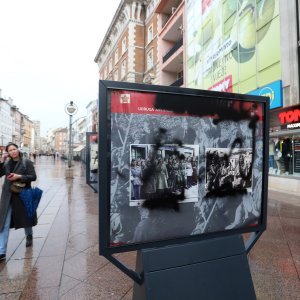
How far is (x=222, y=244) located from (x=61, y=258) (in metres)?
2.67

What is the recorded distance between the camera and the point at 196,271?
2.29 m

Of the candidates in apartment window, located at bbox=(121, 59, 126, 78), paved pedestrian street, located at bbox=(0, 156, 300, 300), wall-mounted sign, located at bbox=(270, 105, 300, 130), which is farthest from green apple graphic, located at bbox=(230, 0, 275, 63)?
apartment window, located at bbox=(121, 59, 126, 78)

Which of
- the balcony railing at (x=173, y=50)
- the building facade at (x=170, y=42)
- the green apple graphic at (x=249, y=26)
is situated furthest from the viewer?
the building facade at (x=170, y=42)

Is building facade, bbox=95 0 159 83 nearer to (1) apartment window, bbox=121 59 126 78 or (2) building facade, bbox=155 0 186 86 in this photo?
(1) apartment window, bbox=121 59 126 78

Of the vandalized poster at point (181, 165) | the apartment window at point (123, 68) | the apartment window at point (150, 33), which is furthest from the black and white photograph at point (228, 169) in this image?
the apartment window at point (123, 68)

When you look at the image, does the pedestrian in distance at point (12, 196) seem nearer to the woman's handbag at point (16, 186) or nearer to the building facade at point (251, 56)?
the woman's handbag at point (16, 186)

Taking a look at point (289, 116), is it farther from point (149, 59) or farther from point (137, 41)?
point (137, 41)

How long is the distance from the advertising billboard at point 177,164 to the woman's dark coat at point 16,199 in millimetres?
2828

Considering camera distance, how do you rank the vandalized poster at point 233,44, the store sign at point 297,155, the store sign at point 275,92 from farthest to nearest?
the vandalized poster at point 233,44 → the store sign at point 297,155 → the store sign at point 275,92

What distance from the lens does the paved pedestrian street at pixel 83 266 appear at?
318 centimetres

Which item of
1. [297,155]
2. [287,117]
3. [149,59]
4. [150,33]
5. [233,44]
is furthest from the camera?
[150,33]

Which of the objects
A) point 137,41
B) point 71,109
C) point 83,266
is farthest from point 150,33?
point 83,266

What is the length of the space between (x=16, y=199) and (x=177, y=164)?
3.13 meters

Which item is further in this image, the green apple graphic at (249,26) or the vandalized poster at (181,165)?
the green apple graphic at (249,26)
